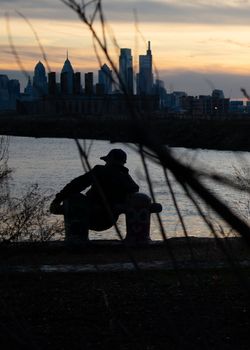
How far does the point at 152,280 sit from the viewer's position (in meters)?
7.17

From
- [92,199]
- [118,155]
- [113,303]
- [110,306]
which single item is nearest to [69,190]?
[92,199]

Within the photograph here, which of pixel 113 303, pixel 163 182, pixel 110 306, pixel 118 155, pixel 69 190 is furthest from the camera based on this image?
pixel 69 190

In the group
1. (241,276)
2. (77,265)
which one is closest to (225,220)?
(241,276)

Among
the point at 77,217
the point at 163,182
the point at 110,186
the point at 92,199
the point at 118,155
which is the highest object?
the point at 163,182

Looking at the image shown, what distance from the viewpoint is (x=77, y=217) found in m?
9.73

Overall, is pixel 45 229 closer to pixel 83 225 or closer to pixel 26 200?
pixel 26 200

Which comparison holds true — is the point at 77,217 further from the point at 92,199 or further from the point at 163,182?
the point at 163,182

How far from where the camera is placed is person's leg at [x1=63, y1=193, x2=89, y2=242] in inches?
380

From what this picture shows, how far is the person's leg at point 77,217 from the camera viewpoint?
966 centimetres

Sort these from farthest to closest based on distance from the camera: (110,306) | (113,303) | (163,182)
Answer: (113,303)
(110,306)
(163,182)

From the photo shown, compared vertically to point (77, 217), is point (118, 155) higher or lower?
higher

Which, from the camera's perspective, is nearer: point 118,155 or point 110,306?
point 110,306

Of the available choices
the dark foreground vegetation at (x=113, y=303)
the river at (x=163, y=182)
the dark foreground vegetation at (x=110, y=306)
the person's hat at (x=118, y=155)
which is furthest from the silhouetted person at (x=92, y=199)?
the dark foreground vegetation at (x=110, y=306)

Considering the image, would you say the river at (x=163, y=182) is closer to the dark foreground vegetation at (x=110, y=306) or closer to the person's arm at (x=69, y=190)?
the person's arm at (x=69, y=190)
